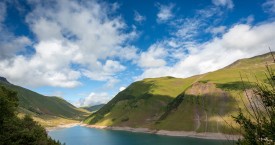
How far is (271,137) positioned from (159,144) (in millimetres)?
167422

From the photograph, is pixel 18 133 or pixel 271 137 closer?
pixel 271 137

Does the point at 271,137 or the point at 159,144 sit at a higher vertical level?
the point at 271,137

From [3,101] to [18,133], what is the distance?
27.7 ft

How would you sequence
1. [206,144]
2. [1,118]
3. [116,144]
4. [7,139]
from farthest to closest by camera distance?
[116,144]
[206,144]
[1,118]
[7,139]

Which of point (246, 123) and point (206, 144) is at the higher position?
point (246, 123)

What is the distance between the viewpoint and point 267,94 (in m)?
14.5

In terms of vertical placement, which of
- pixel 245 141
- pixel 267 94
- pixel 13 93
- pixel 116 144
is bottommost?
pixel 116 144

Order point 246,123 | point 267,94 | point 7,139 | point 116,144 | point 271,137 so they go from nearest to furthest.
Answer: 1. point 271,137
2. point 267,94
3. point 246,123
4. point 7,139
5. point 116,144

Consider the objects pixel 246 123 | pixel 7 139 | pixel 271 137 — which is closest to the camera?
pixel 271 137

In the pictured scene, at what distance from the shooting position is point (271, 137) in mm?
13047

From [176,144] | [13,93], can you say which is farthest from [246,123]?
[176,144]

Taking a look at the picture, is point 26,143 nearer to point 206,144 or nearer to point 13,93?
point 13,93

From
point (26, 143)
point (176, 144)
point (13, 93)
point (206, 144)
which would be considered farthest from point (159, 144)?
point (26, 143)

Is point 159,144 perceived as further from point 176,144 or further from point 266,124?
point 266,124
